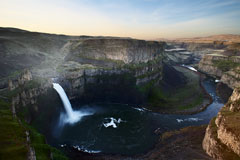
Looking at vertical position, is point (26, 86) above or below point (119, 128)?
above

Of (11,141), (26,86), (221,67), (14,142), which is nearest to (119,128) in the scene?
(26,86)

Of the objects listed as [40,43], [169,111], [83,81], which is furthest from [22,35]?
[169,111]

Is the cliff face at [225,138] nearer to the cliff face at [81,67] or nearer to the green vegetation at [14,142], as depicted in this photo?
the green vegetation at [14,142]

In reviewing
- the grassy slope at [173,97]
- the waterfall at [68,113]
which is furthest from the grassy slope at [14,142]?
the grassy slope at [173,97]

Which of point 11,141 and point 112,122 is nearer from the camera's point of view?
point 11,141

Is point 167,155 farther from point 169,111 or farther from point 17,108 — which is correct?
point 17,108

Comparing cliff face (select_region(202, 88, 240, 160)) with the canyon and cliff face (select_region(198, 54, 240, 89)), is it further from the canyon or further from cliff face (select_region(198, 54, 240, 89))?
cliff face (select_region(198, 54, 240, 89))

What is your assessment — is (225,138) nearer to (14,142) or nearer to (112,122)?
(112,122)
